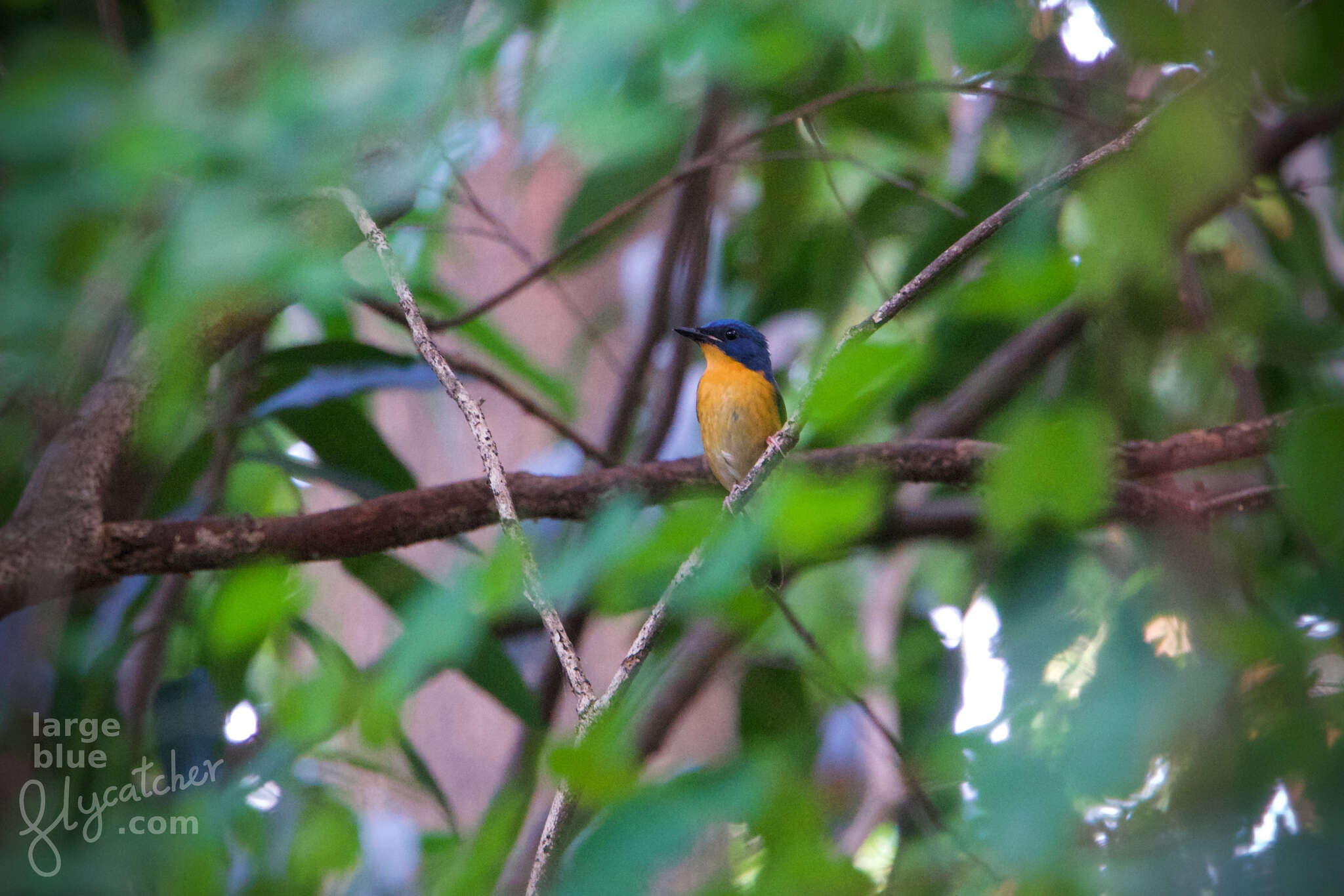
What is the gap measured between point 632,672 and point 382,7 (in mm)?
1398

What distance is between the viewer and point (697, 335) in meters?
3.72

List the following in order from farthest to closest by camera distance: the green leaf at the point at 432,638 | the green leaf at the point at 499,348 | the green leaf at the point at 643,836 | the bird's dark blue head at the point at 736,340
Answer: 1. the bird's dark blue head at the point at 736,340
2. the green leaf at the point at 499,348
3. the green leaf at the point at 432,638
4. the green leaf at the point at 643,836

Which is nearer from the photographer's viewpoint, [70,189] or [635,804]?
[635,804]

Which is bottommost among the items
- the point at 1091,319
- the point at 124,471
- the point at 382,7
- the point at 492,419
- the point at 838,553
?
the point at 838,553

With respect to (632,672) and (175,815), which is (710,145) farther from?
(632,672)

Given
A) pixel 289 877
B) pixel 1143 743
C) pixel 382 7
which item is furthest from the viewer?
pixel 289 877

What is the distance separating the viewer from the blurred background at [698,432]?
3.75ft

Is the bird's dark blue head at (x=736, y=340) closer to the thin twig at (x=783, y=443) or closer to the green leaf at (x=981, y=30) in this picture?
the green leaf at (x=981, y=30)

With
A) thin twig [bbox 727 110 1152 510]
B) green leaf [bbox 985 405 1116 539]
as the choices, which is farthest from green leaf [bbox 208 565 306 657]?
green leaf [bbox 985 405 1116 539]

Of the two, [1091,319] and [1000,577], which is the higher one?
[1091,319]

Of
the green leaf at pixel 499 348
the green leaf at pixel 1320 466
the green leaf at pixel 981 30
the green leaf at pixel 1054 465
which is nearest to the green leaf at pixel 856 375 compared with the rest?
the green leaf at pixel 1054 465

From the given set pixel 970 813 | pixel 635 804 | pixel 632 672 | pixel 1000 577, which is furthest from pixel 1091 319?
pixel 635 804

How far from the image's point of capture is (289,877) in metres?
2.40

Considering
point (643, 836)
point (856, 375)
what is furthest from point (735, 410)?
point (643, 836)
